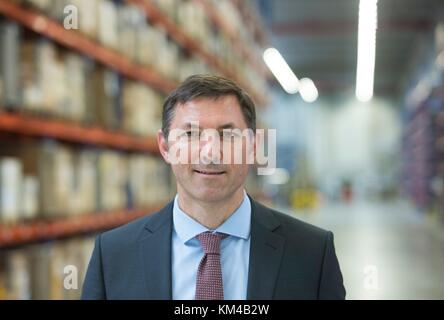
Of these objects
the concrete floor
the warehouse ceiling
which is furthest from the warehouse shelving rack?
the concrete floor

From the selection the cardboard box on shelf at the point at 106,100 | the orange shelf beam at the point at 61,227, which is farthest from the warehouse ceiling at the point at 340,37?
the cardboard box on shelf at the point at 106,100

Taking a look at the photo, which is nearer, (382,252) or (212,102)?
(212,102)

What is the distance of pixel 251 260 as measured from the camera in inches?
34.3

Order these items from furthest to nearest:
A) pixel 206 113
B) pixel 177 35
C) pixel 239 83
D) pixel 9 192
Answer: pixel 177 35 → pixel 9 192 → pixel 239 83 → pixel 206 113

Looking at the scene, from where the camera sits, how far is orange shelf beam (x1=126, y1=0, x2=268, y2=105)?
9.40 feet

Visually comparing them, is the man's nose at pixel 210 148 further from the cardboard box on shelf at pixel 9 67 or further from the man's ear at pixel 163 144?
the cardboard box on shelf at pixel 9 67

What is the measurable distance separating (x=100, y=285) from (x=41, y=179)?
57.3 inches

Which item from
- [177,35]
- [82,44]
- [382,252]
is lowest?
[382,252]

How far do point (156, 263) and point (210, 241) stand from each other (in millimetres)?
83

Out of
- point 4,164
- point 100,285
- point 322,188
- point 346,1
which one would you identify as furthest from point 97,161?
point 100,285

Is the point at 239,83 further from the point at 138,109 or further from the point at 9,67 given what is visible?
the point at 138,109

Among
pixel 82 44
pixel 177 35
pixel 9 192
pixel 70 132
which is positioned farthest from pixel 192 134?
pixel 177 35

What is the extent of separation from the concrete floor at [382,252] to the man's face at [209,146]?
26 centimetres
